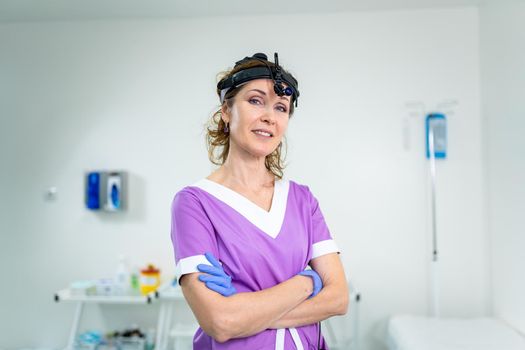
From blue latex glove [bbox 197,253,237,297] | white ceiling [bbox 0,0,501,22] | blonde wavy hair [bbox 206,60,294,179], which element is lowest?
blue latex glove [bbox 197,253,237,297]

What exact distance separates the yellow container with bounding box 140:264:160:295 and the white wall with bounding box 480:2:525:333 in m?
1.80

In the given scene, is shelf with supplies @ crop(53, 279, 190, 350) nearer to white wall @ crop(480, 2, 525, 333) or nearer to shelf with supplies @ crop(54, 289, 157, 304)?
shelf with supplies @ crop(54, 289, 157, 304)

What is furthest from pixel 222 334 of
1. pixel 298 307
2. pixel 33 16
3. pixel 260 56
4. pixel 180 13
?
pixel 33 16

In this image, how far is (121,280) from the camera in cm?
232

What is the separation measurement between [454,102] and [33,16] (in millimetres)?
2519

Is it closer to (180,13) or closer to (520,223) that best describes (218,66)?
(180,13)

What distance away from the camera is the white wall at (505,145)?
192cm

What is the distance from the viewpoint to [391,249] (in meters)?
2.39

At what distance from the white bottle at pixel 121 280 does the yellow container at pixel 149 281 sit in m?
0.09

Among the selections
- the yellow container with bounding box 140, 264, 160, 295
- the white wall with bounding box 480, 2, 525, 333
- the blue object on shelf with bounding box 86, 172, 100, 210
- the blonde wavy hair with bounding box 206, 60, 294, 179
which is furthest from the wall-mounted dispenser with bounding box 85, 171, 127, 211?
the white wall with bounding box 480, 2, 525, 333

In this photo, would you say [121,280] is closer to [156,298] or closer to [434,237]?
[156,298]

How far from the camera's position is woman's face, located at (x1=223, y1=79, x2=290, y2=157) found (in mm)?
948

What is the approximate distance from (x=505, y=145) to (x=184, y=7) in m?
1.84

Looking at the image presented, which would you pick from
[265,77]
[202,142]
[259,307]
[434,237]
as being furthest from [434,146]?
[259,307]
